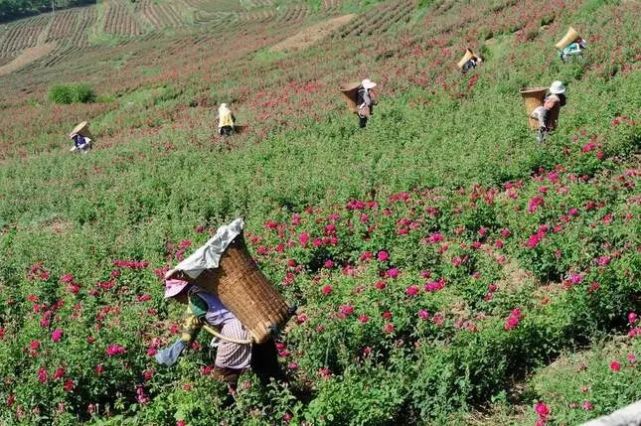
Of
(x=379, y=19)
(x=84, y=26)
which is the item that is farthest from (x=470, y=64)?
(x=84, y=26)

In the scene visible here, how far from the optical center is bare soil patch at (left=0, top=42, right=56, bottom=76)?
2630 inches

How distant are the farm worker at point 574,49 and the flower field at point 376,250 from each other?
24cm

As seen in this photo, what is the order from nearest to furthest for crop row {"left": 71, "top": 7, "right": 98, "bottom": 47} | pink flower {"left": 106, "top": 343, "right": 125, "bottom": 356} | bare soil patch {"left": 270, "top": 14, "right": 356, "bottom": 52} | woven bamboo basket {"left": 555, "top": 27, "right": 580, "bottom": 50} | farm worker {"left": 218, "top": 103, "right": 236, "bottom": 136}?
1. pink flower {"left": 106, "top": 343, "right": 125, "bottom": 356}
2. woven bamboo basket {"left": 555, "top": 27, "right": 580, "bottom": 50}
3. farm worker {"left": 218, "top": 103, "right": 236, "bottom": 136}
4. bare soil patch {"left": 270, "top": 14, "right": 356, "bottom": 52}
5. crop row {"left": 71, "top": 7, "right": 98, "bottom": 47}

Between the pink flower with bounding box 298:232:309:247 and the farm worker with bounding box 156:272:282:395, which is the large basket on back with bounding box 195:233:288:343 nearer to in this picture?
the farm worker with bounding box 156:272:282:395

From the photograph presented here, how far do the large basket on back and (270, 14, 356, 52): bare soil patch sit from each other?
101 feet

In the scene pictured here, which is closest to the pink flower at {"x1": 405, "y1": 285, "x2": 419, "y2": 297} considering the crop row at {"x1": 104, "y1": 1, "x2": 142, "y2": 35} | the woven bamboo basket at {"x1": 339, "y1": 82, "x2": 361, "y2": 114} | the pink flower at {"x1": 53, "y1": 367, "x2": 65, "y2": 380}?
the pink flower at {"x1": 53, "y1": 367, "x2": 65, "y2": 380}

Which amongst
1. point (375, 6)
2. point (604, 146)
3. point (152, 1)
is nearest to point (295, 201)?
point (604, 146)

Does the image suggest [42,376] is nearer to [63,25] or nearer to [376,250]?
[376,250]

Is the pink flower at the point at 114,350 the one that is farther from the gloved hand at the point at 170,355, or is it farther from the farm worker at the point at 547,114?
the farm worker at the point at 547,114

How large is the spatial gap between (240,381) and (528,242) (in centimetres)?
367

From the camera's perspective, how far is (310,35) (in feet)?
128

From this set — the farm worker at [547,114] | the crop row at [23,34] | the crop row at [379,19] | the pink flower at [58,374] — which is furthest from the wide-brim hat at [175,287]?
the crop row at [23,34]

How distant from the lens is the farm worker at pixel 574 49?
16.1 m

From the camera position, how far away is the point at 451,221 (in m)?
8.63
